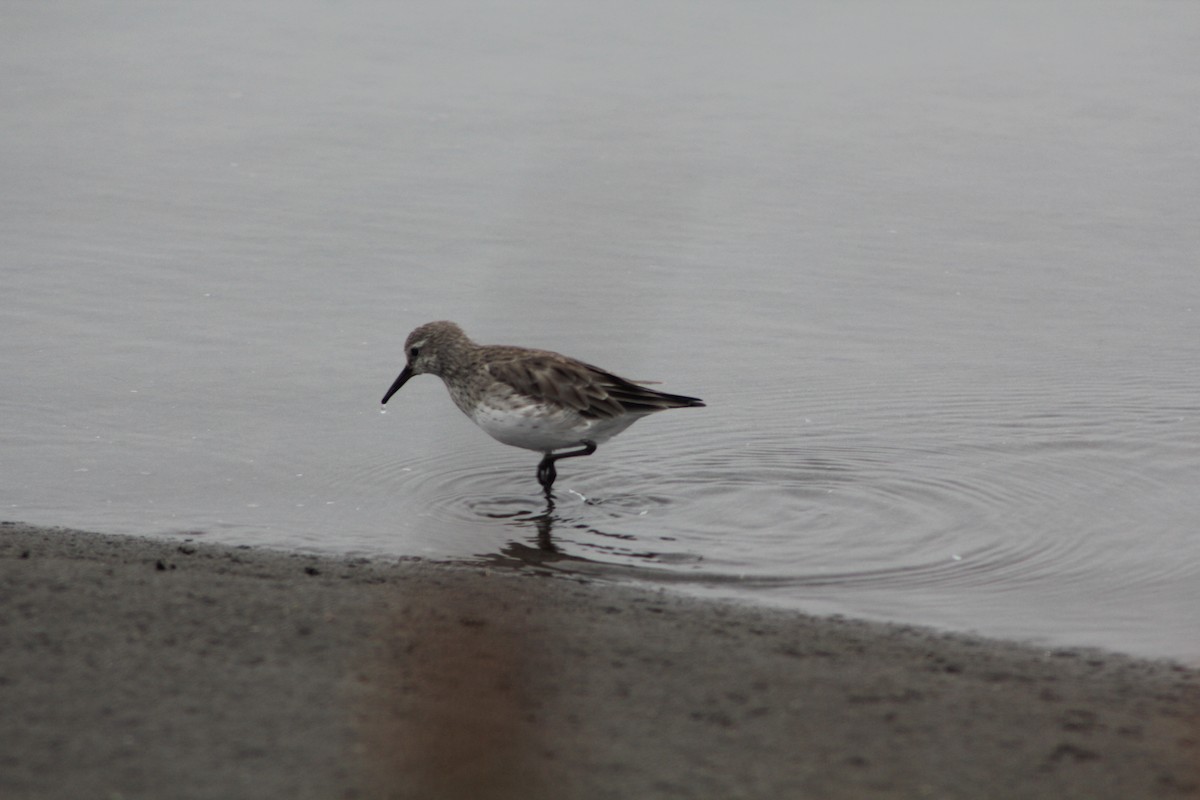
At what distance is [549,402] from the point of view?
7648 mm

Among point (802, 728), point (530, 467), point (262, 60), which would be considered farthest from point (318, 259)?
point (802, 728)

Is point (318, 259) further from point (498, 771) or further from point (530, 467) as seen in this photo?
point (498, 771)

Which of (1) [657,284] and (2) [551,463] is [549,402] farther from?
(1) [657,284]

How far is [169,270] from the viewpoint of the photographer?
10.7 metres

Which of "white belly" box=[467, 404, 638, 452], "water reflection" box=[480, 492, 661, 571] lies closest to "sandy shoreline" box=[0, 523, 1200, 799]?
"water reflection" box=[480, 492, 661, 571]

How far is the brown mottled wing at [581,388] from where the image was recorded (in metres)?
7.68

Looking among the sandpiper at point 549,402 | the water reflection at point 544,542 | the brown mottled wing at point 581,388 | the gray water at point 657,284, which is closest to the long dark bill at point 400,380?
the gray water at point 657,284

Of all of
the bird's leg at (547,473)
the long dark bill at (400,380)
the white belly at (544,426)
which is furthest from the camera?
the long dark bill at (400,380)

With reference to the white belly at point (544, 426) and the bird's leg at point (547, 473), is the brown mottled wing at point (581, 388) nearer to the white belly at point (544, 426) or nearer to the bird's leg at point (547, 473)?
the white belly at point (544, 426)

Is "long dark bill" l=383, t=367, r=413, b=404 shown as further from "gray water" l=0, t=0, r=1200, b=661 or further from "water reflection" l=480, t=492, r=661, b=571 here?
"water reflection" l=480, t=492, r=661, b=571

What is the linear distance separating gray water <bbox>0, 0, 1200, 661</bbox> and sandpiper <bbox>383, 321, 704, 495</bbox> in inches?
10.8

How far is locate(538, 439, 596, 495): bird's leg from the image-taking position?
7773 millimetres

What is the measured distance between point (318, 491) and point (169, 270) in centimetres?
365

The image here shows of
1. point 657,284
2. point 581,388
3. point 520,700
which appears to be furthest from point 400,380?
point 520,700
